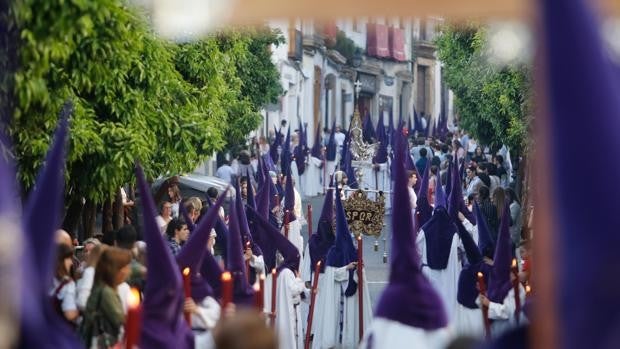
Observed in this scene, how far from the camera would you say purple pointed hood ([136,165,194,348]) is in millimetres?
8961

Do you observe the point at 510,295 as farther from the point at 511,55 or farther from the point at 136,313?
the point at 511,55

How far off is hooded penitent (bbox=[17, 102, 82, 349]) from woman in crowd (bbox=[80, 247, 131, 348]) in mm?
1946

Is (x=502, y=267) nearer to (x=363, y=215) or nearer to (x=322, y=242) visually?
(x=322, y=242)

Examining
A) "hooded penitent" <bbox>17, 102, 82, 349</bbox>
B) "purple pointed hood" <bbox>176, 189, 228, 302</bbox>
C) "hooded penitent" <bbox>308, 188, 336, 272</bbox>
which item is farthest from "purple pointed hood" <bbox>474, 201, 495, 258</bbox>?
"hooded penitent" <bbox>17, 102, 82, 349</bbox>

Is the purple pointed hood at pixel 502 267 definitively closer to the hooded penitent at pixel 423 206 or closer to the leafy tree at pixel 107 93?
the leafy tree at pixel 107 93

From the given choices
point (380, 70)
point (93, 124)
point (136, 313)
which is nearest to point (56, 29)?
point (136, 313)

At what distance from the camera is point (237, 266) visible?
12539mm

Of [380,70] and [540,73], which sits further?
[380,70]

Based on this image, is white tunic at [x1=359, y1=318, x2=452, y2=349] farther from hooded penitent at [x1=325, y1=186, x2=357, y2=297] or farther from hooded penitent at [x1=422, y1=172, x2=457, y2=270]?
hooded penitent at [x1=422, y1=172, x2=457, y2=270]

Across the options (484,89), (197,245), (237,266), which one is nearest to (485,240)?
(237,266)

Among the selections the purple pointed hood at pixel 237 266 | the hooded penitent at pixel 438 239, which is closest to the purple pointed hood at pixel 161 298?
the purple pointed hood at pixel 237 266

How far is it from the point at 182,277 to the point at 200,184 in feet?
57.8

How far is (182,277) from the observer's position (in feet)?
31.9

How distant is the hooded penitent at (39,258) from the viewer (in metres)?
5.34
